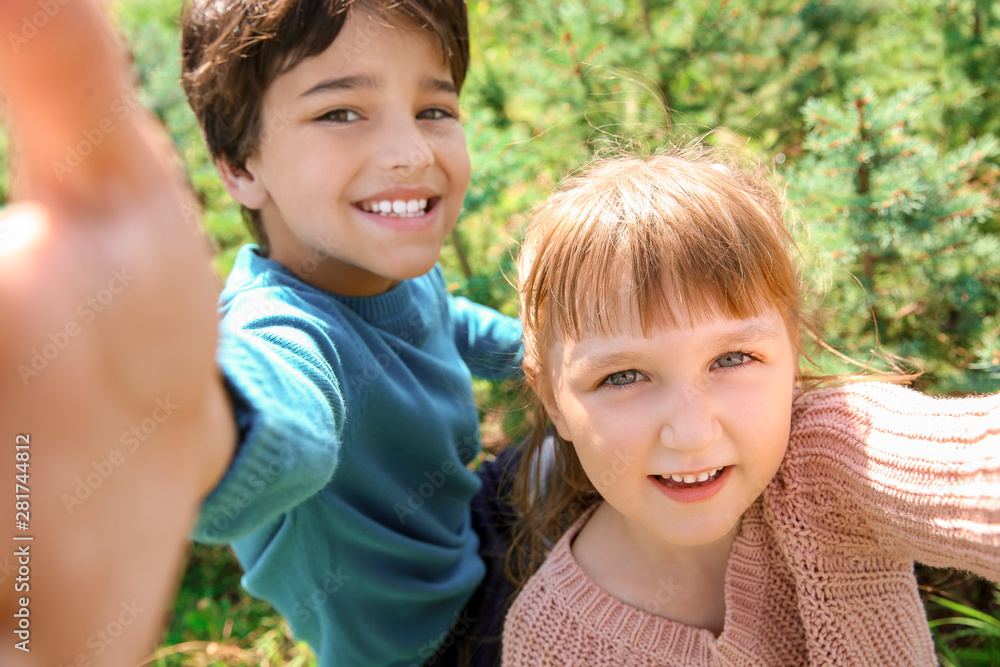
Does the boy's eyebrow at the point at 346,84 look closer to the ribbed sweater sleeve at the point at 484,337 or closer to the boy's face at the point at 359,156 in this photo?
the boy's face at the point at 359,156

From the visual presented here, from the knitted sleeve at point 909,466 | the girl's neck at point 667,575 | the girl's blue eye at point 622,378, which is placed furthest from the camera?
the girl's neck at point 667,575

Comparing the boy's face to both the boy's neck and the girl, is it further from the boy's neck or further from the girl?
the girl

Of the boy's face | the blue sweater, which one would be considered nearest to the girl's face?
the blue sweater

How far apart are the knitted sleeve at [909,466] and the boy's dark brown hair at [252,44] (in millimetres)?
1097

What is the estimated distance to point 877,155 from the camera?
1.78 metres

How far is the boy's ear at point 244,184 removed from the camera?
1653 millimetres

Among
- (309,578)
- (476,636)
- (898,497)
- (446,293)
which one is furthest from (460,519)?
A: (898,497)

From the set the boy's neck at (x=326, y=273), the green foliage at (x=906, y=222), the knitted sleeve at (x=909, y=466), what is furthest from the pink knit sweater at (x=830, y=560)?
the boy's neck at (x=326, y=273)

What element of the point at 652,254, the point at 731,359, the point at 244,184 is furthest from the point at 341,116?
the point at 731,359

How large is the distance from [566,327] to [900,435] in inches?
20.8

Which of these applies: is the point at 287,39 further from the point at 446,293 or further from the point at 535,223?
the point at 446,293

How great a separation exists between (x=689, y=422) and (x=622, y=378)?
0.15 meters

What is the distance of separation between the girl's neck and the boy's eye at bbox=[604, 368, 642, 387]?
0.34m

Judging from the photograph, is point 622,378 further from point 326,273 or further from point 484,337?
point 484,337
